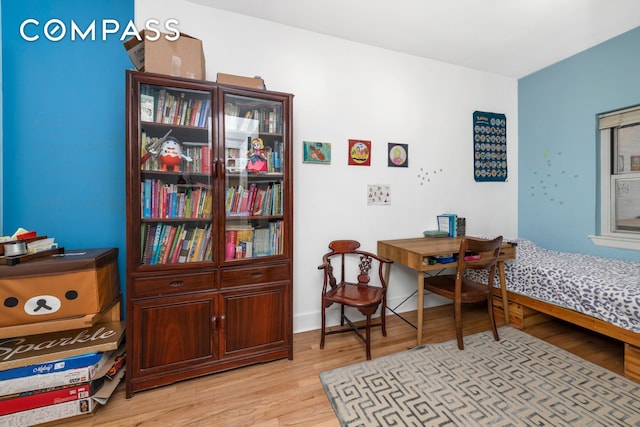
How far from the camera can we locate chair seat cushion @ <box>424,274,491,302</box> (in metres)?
2.08

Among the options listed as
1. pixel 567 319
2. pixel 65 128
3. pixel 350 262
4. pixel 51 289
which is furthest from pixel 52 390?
pixel 567 319

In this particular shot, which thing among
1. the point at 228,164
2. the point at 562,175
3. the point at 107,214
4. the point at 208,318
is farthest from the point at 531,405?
the point at 107,214

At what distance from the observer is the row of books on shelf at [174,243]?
172 centimetres

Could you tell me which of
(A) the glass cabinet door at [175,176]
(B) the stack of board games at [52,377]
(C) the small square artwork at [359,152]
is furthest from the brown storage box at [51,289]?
(C) the small square artwork at [359,152]

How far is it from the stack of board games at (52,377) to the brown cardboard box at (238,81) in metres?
1.85

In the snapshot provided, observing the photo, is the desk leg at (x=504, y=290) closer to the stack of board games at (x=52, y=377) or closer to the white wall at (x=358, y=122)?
the white wall at (x=358, y=122)

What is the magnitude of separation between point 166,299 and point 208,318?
30 centimetres

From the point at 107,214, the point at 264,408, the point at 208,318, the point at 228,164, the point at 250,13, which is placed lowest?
the point at 264,408

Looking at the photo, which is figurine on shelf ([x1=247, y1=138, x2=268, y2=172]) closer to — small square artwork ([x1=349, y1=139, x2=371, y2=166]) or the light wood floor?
small square artwork ([x1=349, y1=139, x2=371, y2=166])

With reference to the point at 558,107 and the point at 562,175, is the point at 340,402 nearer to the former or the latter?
the point at 562,175

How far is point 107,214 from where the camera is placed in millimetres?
1920

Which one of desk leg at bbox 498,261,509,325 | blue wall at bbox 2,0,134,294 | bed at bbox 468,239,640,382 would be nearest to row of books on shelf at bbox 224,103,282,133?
blue wall at bbox 2,0,134,294

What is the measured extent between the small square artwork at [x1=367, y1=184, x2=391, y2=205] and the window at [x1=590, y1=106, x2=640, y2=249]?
2267 millimetres

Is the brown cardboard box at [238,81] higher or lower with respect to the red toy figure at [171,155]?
higher
